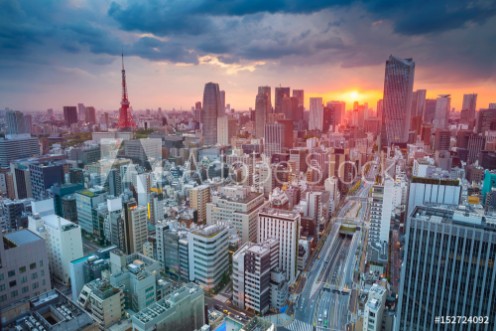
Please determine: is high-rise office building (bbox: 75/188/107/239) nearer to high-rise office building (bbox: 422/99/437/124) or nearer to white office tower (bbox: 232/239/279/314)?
white office tower (bbox: 232/239/279/314)

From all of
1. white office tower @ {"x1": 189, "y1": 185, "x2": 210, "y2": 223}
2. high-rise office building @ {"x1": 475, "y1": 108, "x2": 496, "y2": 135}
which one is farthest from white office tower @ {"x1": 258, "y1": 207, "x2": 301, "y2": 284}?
high-rise office building @ {"x1": 475, "y1": 108, "x2": 496, "y2": 135}

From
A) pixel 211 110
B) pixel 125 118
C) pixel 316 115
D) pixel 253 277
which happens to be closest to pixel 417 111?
pixel 316 115

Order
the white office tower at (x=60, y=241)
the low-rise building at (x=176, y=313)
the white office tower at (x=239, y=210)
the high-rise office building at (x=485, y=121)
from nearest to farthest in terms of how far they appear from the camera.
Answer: the low-rise building at (x=176, y=313), the white office tower at (x=60, y=241), the white office tower at (x=239, y=210), the high-rise office building at (x=485, y=121)

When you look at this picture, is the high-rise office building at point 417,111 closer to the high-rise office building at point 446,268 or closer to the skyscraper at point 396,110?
the skyscraper at point 396,110

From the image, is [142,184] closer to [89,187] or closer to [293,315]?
[89,187]

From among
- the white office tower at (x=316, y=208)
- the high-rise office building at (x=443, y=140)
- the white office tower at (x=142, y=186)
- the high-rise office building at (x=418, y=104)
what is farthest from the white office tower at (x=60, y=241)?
the high-rise office building at (x=418, y=104)

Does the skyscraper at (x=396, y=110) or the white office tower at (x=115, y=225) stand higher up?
the skyscraper at (x=396, y=110)

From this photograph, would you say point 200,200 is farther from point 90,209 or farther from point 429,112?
point 429,112
